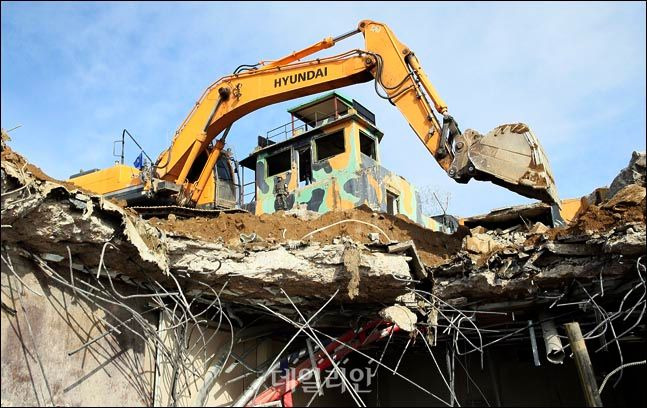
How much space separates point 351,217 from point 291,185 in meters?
6.01

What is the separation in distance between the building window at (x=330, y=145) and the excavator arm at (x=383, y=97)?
4.09 m

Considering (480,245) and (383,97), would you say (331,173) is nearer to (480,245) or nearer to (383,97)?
(383,97)

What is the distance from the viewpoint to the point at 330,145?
15156 mm

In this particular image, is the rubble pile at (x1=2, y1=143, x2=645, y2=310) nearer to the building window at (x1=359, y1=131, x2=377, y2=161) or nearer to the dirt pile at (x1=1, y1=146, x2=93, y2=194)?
the dirt pile at (x1=1, y1=146, x2=93, y2=194)

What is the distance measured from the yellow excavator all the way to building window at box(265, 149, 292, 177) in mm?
3125

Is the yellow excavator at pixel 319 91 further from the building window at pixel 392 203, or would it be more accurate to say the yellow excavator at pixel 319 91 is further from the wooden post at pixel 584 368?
the building window at pixel 392 203

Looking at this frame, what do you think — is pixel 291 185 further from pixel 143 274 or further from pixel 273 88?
pixel 143 274

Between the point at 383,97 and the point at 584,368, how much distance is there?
17.1ft

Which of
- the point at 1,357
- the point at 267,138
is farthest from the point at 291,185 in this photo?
the point at 1,357

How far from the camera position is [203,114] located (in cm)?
1062

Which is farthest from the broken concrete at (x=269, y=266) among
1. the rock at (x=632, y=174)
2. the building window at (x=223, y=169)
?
the building window at (x=223, y=169)

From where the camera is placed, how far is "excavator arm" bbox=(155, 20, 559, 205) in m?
7.62

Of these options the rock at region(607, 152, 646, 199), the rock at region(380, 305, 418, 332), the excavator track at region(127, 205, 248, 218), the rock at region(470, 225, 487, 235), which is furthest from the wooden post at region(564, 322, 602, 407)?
the excavator track at region(127, 205, 248, 218)

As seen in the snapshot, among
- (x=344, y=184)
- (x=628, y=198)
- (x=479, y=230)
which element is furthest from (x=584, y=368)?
(x=344, y=184)
